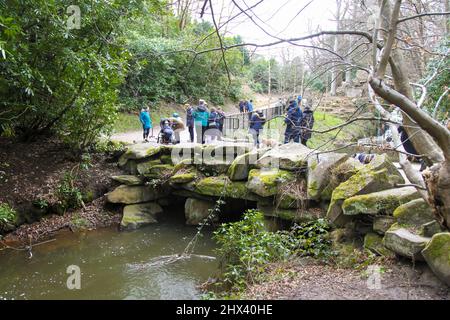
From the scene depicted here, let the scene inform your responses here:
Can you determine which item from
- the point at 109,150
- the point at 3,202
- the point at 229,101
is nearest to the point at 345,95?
the point at 229,101

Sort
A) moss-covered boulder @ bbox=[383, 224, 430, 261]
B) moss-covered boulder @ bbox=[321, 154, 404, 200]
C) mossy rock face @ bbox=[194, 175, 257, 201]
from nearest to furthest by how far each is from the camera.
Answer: moss-covered boulder @ bbox=[383, 224, 430, 261], moss-covered boulder @ bbox=[321, 154, 404, 200], mossy rock face @ bbox=[194, 175, 257, 201]

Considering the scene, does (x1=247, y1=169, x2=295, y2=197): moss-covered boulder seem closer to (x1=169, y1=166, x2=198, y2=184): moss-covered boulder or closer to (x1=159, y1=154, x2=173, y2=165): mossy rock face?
(x1=169, y1=166, x2=198, y2=184): moss-covered boulder

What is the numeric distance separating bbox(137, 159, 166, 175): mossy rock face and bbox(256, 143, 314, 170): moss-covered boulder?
3637 millimetres

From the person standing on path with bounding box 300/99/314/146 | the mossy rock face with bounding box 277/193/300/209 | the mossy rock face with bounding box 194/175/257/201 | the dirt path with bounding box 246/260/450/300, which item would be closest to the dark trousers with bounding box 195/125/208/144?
the mossy rock face with bounding box 194/175/257/201

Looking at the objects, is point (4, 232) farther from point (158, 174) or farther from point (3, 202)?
point (158, 174)

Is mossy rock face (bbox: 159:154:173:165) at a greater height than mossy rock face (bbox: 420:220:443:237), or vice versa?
mossy rock face (bbox: 159:154:173:165)

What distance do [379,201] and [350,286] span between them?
185 cm

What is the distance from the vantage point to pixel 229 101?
2469 centimetres

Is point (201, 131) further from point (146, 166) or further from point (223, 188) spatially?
point (223, 188)

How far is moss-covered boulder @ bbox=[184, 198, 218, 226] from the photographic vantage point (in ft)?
32.3

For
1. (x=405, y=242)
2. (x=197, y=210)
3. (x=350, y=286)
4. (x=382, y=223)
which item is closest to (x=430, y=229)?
(x=405, y=242)

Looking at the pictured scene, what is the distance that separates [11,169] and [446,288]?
32.8 ft

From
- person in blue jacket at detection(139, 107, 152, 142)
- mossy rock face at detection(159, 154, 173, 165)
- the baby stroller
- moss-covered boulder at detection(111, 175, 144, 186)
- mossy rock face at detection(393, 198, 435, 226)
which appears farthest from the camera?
person in blue jacket at detection(139, 107, 152, 142)

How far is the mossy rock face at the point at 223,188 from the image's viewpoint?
8781mm
